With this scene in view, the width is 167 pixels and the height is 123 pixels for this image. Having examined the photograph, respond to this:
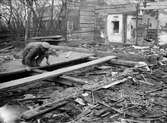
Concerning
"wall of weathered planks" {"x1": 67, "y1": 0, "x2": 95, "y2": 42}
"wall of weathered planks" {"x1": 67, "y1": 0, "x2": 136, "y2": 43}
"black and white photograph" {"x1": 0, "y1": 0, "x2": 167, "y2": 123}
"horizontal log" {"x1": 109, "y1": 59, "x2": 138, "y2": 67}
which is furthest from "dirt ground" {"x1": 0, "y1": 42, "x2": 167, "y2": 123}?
"wall of weathered planks" {"x1": 67, "y1": 0, "x2": 95, "y2": 42}

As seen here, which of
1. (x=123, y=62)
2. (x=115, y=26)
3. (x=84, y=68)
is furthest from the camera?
(x=115, y=26)

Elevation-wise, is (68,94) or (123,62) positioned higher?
(123,62)

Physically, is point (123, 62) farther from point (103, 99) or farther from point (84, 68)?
point (103, 99)

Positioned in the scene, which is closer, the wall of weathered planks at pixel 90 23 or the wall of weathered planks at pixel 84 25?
the wall of weathered planks at pixel 90 23

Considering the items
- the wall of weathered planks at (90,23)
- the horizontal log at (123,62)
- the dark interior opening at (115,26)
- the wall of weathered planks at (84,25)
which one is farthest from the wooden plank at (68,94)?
the wall of weathered planks at (84,25)

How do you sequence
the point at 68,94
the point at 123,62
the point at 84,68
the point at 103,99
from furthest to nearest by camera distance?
1. the point at 123,62
2. the point at 84,68
3. the point at 68,94
4. the point at 103,99

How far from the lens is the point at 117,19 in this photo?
15.1m

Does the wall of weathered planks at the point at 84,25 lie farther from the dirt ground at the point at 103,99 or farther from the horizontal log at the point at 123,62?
the dirt ground at the point at 103,99

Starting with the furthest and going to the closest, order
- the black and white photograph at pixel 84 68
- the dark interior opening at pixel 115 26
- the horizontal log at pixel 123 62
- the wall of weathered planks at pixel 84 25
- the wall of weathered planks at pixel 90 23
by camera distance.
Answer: the wall of weathered planks at pixel 84 25 → the wall of weathered planks at pixel 90 23 → the dark interior opening at pixel 115 26 → the horizontal log at pixel 123 62 → the black and white photograph at pixel 84 68

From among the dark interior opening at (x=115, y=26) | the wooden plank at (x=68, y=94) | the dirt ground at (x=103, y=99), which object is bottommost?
the dirt ground at (x=103, y=99)

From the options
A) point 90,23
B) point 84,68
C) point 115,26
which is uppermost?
point 90,23

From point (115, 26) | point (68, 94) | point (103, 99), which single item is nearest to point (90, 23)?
point (115, 26)

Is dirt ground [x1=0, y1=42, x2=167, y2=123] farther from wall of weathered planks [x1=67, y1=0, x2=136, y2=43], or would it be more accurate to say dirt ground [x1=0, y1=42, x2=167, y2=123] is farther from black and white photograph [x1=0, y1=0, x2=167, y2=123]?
wall of weathered planks [x1=67, y1=0, x2=136, y2=43]

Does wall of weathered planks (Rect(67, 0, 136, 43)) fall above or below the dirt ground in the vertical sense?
above
